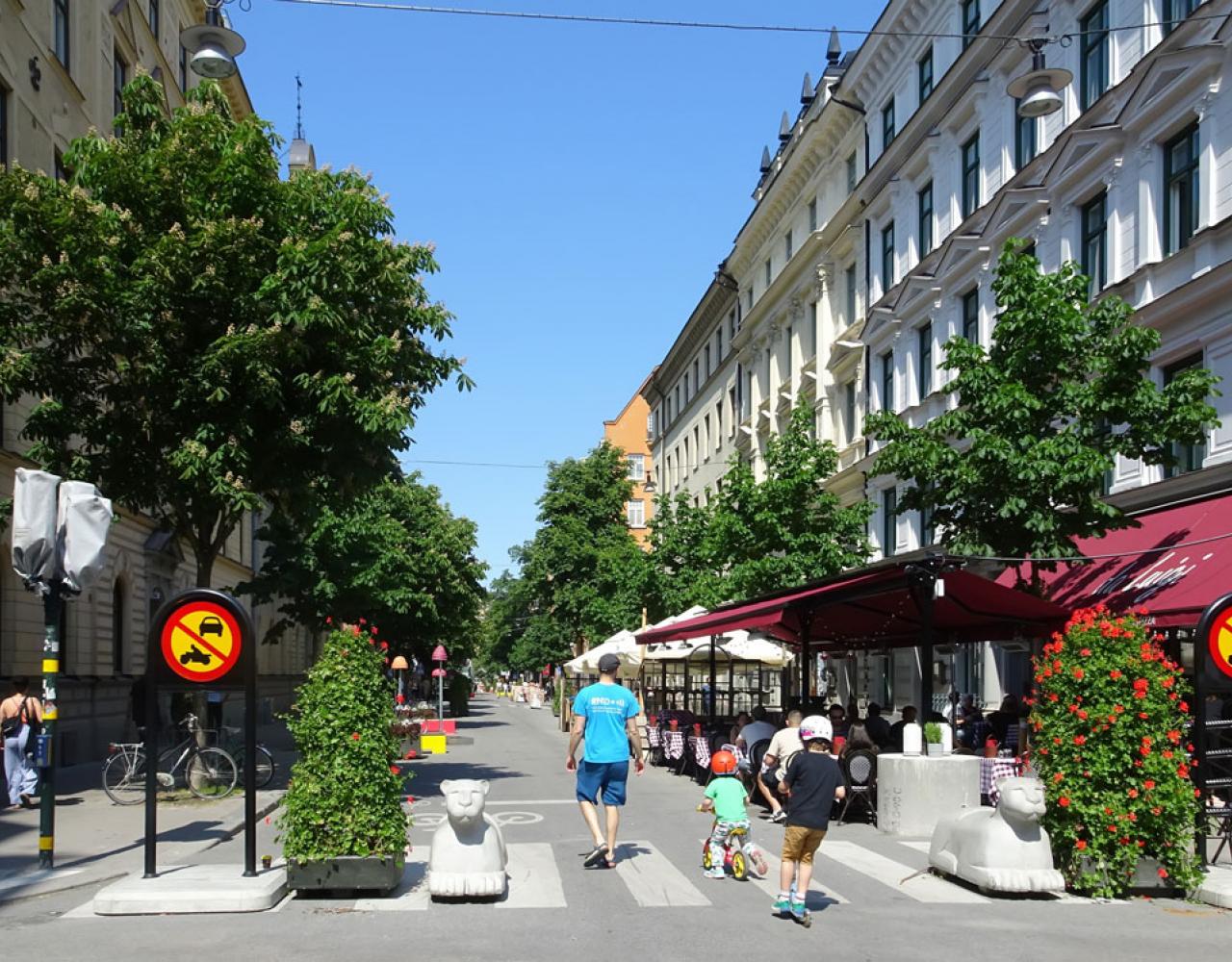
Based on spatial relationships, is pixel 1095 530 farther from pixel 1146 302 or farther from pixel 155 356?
pixel 155 356

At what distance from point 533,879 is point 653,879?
97cm

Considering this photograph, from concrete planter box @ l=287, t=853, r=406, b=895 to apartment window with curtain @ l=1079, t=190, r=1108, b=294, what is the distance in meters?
17.3

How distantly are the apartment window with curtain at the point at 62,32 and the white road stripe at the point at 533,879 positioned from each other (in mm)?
17959

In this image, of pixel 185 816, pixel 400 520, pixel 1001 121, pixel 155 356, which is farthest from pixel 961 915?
pixel 400 520

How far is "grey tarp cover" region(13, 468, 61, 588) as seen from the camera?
36.3ft

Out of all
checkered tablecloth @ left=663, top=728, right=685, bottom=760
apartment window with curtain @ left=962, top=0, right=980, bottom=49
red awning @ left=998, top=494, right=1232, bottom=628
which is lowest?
checkered tablecloth @ left=663, top=728, right=685, bottom=760

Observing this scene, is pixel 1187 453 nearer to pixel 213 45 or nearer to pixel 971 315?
pixel 971 315

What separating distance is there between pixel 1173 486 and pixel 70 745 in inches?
748

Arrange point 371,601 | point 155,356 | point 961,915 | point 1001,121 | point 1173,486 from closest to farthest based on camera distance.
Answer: point 961,915 < point 155,356 < point 1173,486 < point 1001,121 < point 371,601

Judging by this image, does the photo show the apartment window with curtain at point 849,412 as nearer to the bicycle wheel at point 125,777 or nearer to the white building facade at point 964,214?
the white building facade at point 964,214

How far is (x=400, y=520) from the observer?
5212 cm

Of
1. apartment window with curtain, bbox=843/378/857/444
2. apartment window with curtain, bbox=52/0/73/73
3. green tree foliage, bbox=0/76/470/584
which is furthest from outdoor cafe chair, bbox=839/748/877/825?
apartment window with curtain, bbox=843/378/857/444

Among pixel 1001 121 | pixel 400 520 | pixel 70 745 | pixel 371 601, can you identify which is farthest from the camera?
pixel 400 520

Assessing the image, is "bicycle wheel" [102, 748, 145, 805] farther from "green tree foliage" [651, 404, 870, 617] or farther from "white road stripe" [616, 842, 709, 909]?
"green tree foliage" [651, 404, 870, 617]
